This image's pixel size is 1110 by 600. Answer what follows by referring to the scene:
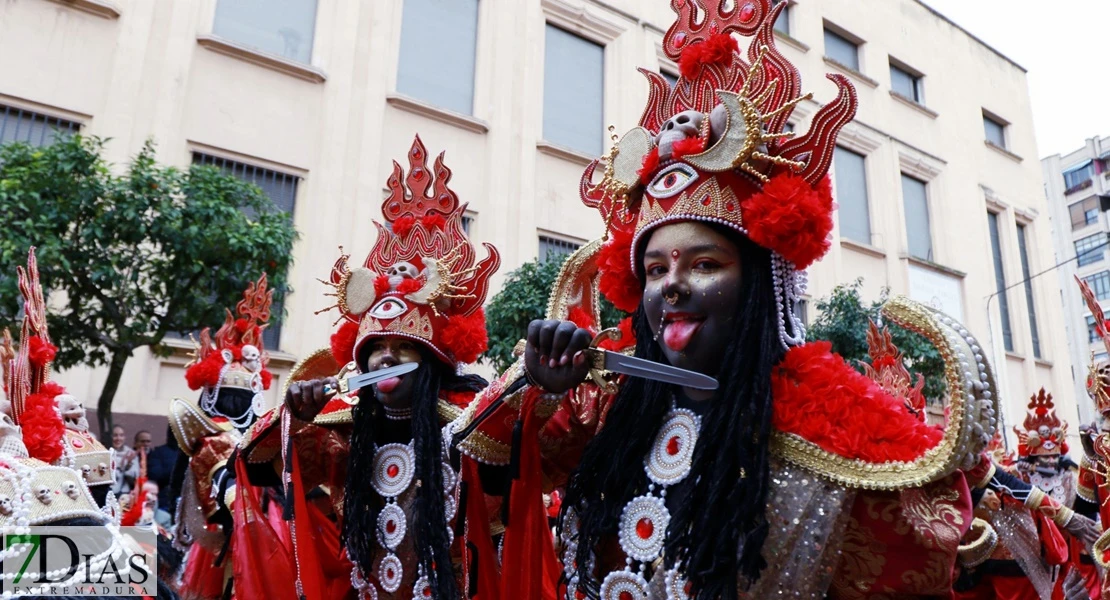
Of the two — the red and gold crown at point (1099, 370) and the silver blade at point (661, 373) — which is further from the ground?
the red and gold crown at point (1099, 370)

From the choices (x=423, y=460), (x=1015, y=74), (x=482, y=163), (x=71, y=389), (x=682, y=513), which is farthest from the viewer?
(x=1015, y=74)

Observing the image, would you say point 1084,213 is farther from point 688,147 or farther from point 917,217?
point 688,147

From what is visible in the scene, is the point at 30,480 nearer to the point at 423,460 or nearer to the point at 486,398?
the point at 486,398

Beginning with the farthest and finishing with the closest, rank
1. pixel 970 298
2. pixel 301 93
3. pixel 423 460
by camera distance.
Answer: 1. pixel 970 298
2. pixel 301 93
3. pixel 423 460

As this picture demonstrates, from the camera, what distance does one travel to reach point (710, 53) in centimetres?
239

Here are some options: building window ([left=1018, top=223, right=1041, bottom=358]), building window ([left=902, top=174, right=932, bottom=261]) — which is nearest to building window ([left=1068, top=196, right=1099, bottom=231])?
building window ([left=1018, top=223, right=1041, bottom=358])

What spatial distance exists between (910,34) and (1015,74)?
491 cm

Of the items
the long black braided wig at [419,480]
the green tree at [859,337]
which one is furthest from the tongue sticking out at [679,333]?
the green tree at [859,337]

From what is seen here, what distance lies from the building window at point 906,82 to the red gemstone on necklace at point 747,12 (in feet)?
60.0

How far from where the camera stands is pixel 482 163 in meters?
12.2

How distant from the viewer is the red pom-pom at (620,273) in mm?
2373

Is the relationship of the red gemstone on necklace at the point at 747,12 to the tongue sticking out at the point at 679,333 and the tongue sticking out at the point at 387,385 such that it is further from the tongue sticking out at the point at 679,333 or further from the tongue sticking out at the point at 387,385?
the tongue sticking out at the point at 387,385

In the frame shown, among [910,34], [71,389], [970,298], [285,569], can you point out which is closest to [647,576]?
[285,569]

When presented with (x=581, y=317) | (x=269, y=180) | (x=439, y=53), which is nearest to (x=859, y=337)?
(x=439, y=53)
